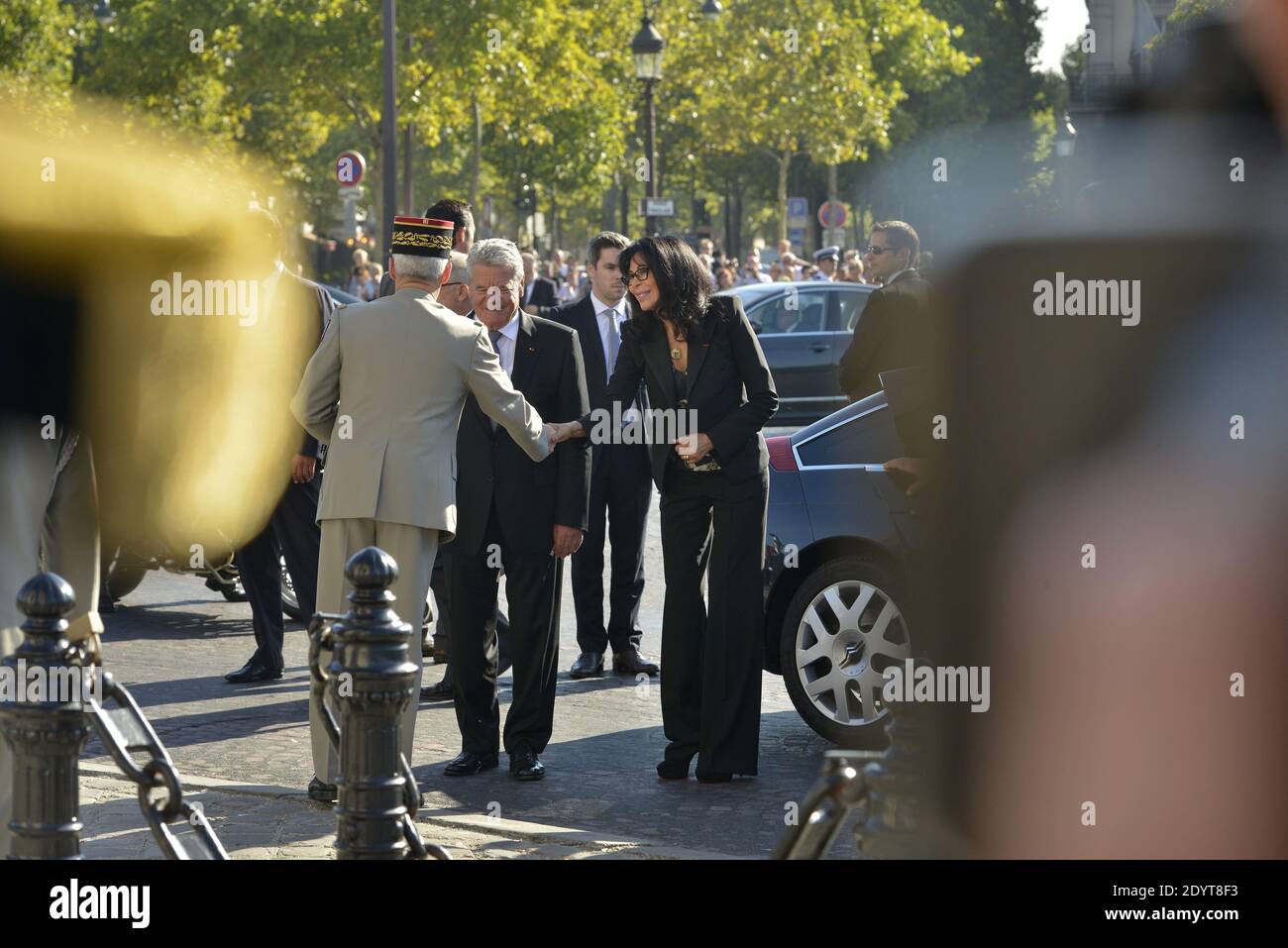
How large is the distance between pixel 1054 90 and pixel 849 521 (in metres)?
74.1

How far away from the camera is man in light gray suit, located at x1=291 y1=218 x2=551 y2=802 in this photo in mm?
6562

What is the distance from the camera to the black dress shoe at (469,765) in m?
7.46

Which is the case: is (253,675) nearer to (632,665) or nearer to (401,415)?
(632,665)

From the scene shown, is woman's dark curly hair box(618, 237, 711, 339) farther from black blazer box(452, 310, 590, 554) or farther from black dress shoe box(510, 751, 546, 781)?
black dress shoe box(510, 751, 546, 781)

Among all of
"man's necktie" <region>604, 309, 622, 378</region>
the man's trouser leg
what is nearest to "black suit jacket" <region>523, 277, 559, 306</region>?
"man's necktie" <region>604, 309, 622, 378</region>

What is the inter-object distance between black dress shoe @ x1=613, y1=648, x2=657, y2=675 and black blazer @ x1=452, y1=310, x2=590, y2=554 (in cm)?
218

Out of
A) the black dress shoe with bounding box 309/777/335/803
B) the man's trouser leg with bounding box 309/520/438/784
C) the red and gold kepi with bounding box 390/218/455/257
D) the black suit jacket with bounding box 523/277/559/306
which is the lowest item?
the black dress shoe with bounding box 309/777/335/803

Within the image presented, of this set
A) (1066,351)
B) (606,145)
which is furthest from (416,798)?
(606,145)

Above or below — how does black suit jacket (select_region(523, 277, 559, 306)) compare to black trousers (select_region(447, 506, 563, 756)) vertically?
above

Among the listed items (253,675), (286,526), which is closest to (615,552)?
(286,526)

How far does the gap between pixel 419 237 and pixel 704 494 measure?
154cm

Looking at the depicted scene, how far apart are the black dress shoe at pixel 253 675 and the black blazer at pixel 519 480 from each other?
2309mm

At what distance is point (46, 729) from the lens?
13.9 feet

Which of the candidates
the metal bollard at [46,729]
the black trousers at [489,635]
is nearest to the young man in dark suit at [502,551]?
the black trousers at [489,635]
